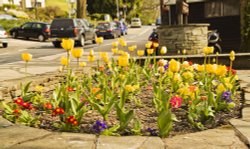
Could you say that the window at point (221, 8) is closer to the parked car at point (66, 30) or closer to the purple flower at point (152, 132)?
the parked car at point (66, 30)

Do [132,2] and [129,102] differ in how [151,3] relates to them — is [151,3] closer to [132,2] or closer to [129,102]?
[132,2]

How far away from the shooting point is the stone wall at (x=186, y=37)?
504 inches

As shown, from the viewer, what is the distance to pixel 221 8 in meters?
20.1

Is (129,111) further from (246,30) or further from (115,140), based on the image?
(246,30)

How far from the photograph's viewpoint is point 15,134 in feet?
10.9

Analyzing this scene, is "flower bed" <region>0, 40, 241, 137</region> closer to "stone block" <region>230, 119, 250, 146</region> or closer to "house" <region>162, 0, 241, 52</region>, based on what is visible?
"stone block" <region>230, 119, 250, 146</region>

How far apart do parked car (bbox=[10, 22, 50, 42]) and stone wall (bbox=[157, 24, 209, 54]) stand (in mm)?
19534

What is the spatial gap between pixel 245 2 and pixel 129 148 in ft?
42.1

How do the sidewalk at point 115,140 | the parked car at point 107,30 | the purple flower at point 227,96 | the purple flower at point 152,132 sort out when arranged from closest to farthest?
the sidewalk at point 115,140 → the purple flower at point 152,132 → the purple flower at point 227,96 → the parked car at point 107,30

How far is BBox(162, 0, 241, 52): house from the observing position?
63.2 feet

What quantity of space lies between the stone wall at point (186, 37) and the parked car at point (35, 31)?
1953cm

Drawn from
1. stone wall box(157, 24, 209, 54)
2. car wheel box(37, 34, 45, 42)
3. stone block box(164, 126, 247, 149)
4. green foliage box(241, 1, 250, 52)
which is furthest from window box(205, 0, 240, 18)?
stone block box(164, 126, 247, 149)

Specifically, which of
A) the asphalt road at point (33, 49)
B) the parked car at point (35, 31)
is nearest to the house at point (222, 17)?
the asphalt road at point (33, 49)

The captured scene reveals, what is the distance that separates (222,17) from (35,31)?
1772 cm
